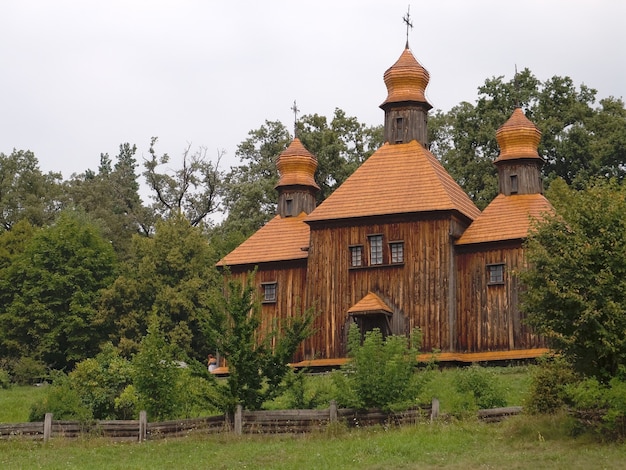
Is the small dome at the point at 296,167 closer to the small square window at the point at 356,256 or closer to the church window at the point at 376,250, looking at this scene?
the small square window at the point at 356,256

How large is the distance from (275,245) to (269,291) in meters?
1.87

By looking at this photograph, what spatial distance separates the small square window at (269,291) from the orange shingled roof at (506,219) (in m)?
7.04

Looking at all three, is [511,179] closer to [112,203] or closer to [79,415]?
[79,415]

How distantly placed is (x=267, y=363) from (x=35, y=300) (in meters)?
25.0

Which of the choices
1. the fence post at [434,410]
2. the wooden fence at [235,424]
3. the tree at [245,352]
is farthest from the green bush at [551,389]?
the tree at [245,352]

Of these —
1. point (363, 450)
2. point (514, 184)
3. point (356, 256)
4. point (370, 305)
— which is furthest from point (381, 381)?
point (514, 184)

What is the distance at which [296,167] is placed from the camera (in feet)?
146

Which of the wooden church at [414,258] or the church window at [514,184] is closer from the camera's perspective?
the wooden church at [414,258]

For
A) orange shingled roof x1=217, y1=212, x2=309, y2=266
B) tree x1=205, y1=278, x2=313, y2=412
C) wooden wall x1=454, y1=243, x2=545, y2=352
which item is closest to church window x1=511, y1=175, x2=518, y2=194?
wooden wall x1=454, y1=243, x2=545, y2=352

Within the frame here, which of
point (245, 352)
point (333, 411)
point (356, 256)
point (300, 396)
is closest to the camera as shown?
point (333, 411)

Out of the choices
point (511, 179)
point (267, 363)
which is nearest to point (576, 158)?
point (511, 179)

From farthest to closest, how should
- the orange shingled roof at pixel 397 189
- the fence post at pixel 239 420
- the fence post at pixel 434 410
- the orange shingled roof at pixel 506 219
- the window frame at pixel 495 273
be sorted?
the orange shingled roof at pixel 397 189, the orange shingled roof at pixel 506 219, the window frame at pixel 495 273, the fence post at pixel 239 420, the fence post at pixel 434 410

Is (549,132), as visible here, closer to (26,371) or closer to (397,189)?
(397,189)

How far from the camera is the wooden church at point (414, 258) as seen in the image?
36719mm
